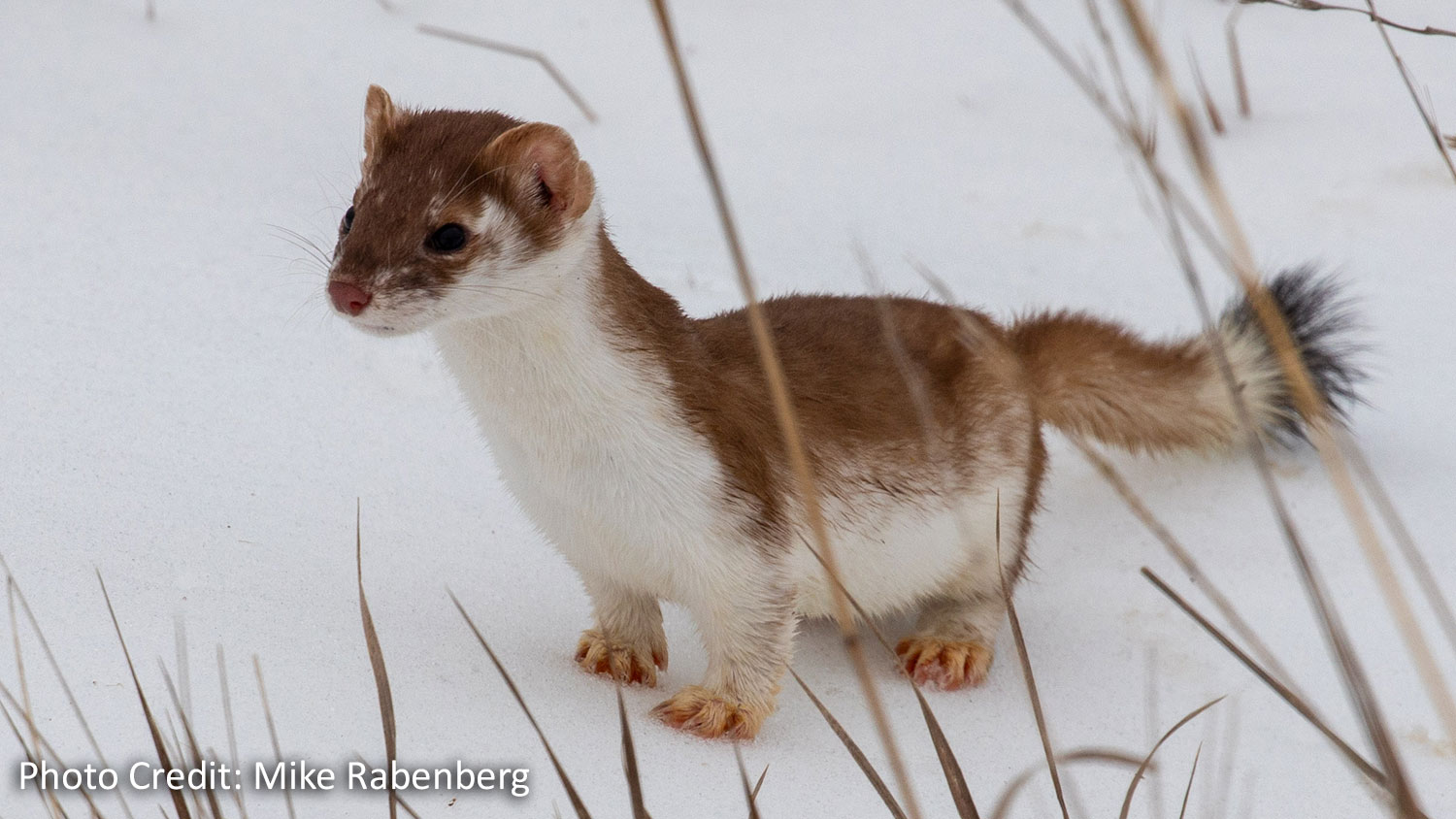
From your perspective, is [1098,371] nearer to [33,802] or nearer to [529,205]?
[529,205]

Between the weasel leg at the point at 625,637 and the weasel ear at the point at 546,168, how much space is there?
0.73 metres

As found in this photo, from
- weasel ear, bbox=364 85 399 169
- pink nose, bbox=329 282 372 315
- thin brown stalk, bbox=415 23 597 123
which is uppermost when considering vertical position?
weasel ear, bbox=364 85 399 169

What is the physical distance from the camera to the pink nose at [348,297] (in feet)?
6.87

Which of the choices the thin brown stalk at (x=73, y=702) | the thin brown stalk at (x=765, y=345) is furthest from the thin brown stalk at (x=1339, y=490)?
the thin brown stalk at (x=73, y=702)

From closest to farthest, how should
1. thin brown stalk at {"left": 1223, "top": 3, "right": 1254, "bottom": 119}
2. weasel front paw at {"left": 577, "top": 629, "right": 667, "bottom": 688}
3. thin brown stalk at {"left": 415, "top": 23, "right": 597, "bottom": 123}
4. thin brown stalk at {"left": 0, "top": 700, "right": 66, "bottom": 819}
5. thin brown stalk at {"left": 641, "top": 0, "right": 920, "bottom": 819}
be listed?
thin brown stalk at {"left": 641, "top": 0, "right": 920, "bottom": 819} → thin brown stalk at {"left": 0, "top": 700, "right": 66, "bottom": 819} → weasel front paw at {"left": 577, "top": 629, "right": 667, "bottom": 688} → thin brown stalk at {"left": 415, "top": 23, "right": 597, "bottom": 123} → thin brown stalk at {"left": 1223, "top": 3, "right": 1254, "bottom": 119}

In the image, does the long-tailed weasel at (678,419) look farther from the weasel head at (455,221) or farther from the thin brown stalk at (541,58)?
the thin brown stalk at (541,58)

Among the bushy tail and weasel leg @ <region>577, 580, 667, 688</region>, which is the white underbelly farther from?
the bushy tail

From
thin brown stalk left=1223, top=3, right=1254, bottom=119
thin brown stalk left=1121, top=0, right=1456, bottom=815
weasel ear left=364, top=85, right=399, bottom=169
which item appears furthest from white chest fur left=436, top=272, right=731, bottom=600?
thin brown stalk left=1223, top=3, right=1254, bottom=119

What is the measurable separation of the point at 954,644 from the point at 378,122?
1527mm

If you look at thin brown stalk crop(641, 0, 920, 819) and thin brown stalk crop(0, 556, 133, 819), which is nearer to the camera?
thin brown stalk crop(641, 0, 920, 819)

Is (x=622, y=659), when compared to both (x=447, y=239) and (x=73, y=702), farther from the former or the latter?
(x=73, y=702)

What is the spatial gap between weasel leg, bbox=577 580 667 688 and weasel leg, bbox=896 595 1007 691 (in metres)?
0.55

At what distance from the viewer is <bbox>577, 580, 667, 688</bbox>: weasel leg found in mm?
2621

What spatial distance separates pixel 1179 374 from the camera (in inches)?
132
